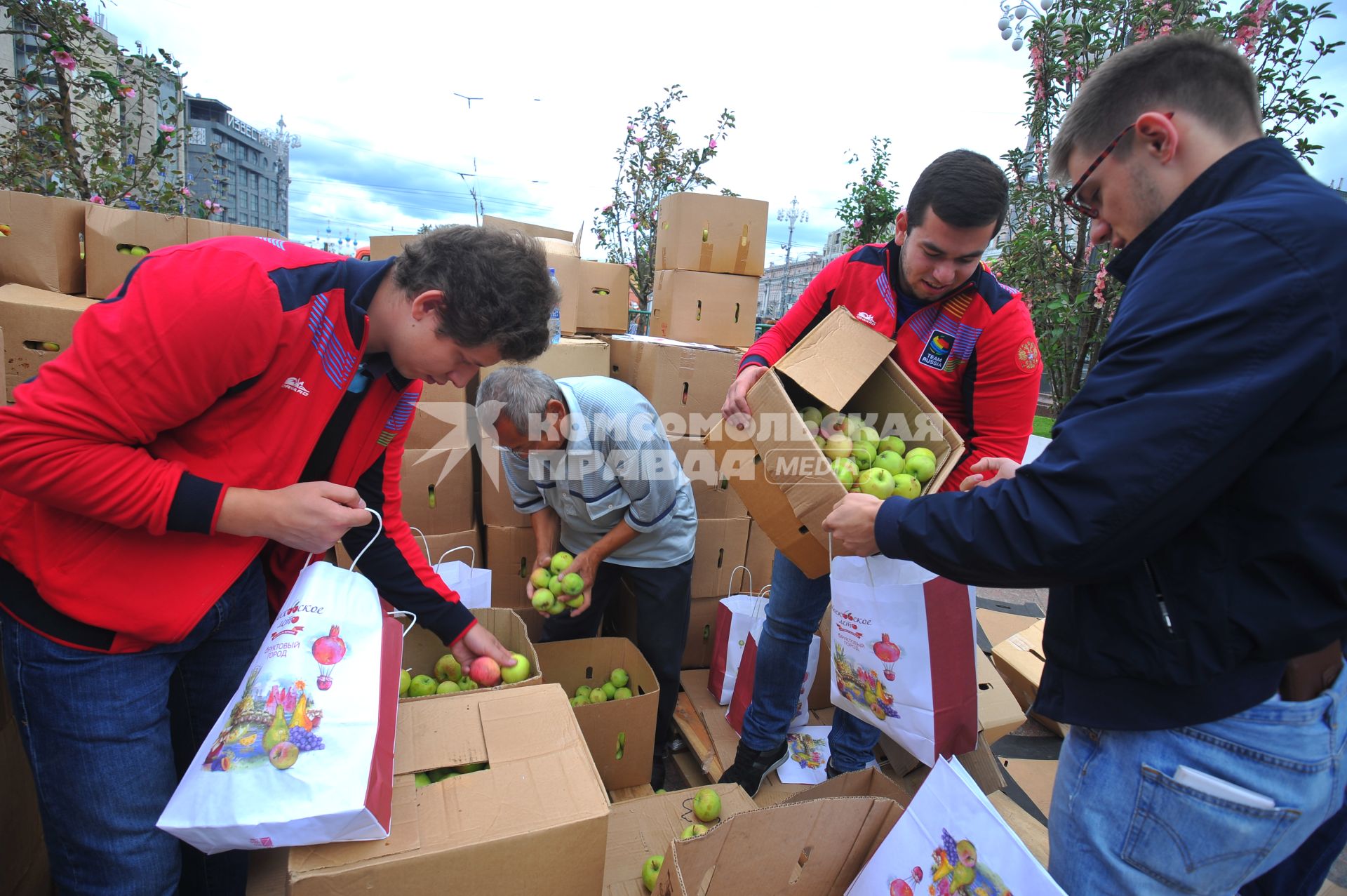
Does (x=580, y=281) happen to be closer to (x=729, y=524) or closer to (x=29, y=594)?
(x=729, y=524)

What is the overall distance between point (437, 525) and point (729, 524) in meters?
1.47

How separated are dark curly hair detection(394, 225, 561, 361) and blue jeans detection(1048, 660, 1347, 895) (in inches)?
53.6

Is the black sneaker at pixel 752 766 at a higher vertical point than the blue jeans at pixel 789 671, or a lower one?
lower

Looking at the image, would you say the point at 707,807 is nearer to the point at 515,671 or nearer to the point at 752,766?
the point at 752,766

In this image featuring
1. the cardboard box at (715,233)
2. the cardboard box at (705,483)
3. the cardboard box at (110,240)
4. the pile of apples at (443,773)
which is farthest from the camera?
the cardboard box at (715,233)

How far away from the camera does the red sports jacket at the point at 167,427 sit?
1.03m

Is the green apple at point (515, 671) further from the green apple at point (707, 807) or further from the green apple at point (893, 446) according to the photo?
the green apple at point (893, 446)

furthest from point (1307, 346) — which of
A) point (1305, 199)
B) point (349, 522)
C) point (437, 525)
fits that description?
point (437, 525)

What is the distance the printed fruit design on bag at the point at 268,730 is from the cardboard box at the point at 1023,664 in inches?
116

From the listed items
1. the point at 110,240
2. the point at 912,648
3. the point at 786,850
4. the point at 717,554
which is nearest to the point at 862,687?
the point at 912,648

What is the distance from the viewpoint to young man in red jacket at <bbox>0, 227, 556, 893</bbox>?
1.04 metres

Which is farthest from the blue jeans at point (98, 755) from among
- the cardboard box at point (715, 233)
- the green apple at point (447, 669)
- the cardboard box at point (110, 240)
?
the cardboard box at point (715, 233)

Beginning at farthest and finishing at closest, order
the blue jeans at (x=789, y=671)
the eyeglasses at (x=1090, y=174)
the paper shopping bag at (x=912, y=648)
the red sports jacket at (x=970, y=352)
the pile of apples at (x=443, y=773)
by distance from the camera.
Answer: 1. the blue jeans at (x=789, y=671)
2. the red sports jacket at (x=970, y=352)
3. the paper shopping bag at (x=912, y=648)
4. the pile of apples at (x=443, y=773)
5. the eyeglasses at (x=1090, y=174)

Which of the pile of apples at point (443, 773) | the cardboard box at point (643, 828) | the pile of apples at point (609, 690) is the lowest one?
the cardboard box at point (643, 828)
